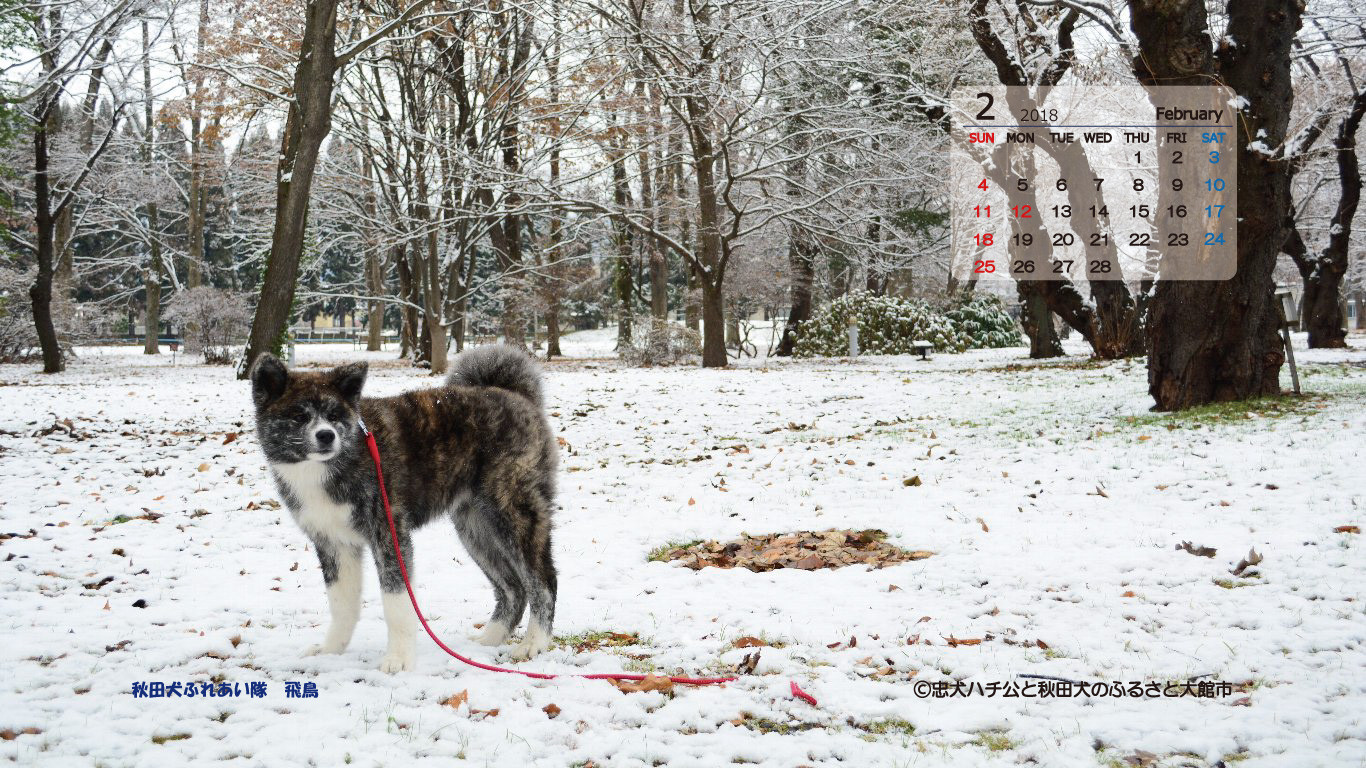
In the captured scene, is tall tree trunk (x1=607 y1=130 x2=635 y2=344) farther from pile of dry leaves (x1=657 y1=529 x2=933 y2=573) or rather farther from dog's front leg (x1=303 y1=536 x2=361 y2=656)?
dog's front leg (x1=303 y1=536 x2=361 y2=656)

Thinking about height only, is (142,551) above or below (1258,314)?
below

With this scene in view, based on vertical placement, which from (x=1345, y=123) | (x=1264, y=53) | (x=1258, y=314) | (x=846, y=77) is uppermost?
(x=846, y=77)

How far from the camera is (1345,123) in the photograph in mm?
18297

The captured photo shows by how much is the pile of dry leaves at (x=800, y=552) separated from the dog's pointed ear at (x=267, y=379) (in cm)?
307

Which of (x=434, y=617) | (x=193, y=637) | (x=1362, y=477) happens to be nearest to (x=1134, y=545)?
(x=1362, y=477)

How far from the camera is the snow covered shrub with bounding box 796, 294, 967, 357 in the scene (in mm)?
25844

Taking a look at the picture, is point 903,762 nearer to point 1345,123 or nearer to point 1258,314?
point 1258,314

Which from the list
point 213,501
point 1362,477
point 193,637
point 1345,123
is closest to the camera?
point 193,637

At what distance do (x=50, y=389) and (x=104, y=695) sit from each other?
1512 cm

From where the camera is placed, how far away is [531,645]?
421 cm

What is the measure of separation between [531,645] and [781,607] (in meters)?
1.50

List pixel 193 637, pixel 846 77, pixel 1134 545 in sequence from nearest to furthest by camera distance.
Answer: pixel 193 637, pixel 1134 545, pixel 846 77

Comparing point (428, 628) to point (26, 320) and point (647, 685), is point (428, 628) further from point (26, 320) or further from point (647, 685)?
point (26, 320)
